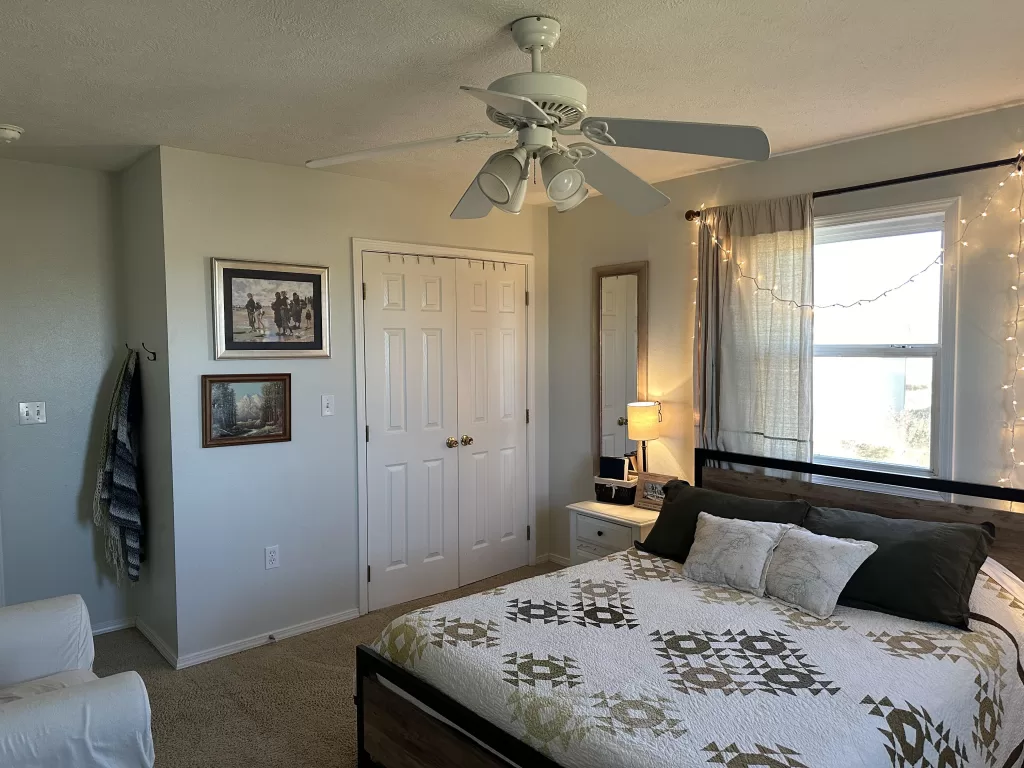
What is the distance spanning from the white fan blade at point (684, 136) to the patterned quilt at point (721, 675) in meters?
1.40

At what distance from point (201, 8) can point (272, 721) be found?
2580 millimetres

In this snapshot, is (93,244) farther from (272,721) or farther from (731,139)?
(731,139)

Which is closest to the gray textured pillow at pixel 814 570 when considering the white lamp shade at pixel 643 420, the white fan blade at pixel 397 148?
the white lamp shade at pixel 643 420

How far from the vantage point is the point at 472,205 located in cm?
232

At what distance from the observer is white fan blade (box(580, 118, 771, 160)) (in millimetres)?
1689

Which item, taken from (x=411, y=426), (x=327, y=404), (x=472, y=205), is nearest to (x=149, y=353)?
(x=327, y=404)

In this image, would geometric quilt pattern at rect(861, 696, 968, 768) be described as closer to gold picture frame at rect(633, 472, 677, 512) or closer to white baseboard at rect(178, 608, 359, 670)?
gold picture frame at rect(633, 472, 677, 512)

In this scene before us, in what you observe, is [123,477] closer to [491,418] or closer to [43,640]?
[43,640]

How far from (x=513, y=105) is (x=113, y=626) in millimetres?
3643

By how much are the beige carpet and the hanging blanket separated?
53 cm

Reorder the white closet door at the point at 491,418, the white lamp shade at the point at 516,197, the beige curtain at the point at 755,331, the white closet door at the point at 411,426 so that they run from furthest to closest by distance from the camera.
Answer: the white closet door at the point at 491,418 < the white closet door at the point at 411,426 < the beige curtain at the point at 755,331 < the white lamp shade at the point at 516,197

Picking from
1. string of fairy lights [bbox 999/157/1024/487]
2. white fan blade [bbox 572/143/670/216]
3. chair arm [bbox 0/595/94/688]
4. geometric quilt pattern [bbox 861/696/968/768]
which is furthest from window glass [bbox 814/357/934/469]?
chair arm [bbox 0/595/94/688]

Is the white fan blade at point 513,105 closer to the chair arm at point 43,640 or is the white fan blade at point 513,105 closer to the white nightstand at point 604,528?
the chair arm at point 43,640

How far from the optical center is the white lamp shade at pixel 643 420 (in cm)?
390
